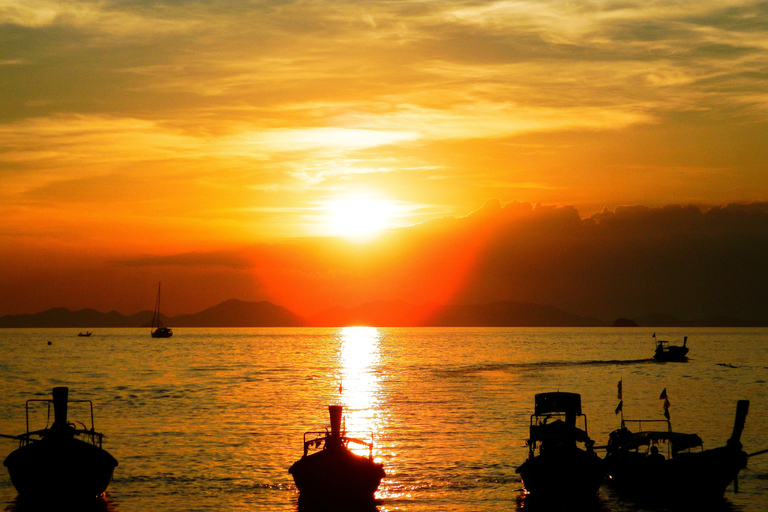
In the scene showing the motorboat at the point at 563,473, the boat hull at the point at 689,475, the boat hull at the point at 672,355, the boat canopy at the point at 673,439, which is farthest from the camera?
the boat hull at the point at 672,355

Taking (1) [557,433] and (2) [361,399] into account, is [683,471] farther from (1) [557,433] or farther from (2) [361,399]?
(2) [361,399]

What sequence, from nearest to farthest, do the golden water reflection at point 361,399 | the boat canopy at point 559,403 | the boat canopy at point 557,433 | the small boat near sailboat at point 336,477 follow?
the small boat near sailboat at point 336,477 → the boat canopy at point 557,433 → the boat canopy at point 559,403 → the golden water reflection at point 361,399

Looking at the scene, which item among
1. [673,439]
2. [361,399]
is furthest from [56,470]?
[361,399]

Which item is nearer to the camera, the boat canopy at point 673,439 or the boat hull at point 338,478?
the boat hull at point 338,478

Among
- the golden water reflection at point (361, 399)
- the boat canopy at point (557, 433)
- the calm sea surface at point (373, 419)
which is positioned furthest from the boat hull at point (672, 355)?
the boat canopy at point (557, 433)

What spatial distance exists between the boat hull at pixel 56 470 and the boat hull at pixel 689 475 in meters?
30.0

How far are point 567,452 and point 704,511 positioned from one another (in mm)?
7637

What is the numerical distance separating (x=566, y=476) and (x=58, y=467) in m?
26.7

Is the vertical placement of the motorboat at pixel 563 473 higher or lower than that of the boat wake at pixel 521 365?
lower

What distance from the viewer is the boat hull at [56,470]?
133 ft

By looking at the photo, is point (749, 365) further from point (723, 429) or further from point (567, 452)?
point (567, 452)

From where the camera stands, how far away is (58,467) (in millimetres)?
A: 40781

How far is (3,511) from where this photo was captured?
4047 centimetres

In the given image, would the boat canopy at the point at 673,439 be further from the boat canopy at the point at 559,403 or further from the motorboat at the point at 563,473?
the motorboat at the point at 563,473
